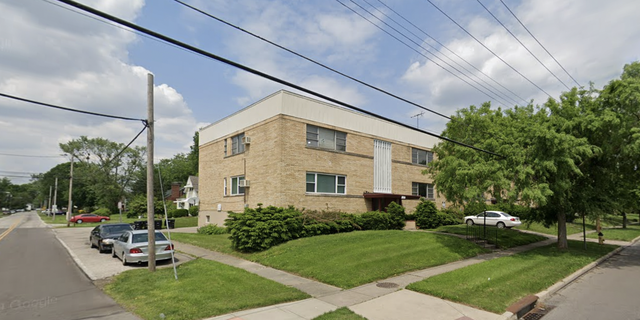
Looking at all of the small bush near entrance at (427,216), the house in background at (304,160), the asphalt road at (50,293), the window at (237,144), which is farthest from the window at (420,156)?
the asphalt road at (50,293)

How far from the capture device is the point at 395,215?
22.2 meters

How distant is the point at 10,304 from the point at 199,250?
8.19m

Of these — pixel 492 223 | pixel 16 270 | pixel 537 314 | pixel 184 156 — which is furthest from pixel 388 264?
pixel 184 156

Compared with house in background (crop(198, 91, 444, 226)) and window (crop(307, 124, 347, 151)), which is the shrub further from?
window (crop(307, 124, 347, 151))

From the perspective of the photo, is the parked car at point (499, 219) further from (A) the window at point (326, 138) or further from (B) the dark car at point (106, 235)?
(B) the dark car at point (106, 235)

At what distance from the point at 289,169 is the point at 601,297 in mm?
13853

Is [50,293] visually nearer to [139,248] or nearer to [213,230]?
[139,248]

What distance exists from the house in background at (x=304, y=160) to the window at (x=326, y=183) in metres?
0.06

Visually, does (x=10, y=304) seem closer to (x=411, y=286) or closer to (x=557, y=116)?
(x=411, y=286)

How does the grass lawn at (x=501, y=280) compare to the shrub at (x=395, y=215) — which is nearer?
the grass lawn at (x=501, y=280)

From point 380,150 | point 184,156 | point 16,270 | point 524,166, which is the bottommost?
point 16,270

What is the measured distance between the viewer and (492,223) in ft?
94.4

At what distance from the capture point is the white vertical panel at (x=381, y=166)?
23.9 metres

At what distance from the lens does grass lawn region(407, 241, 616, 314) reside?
26.7 feet
